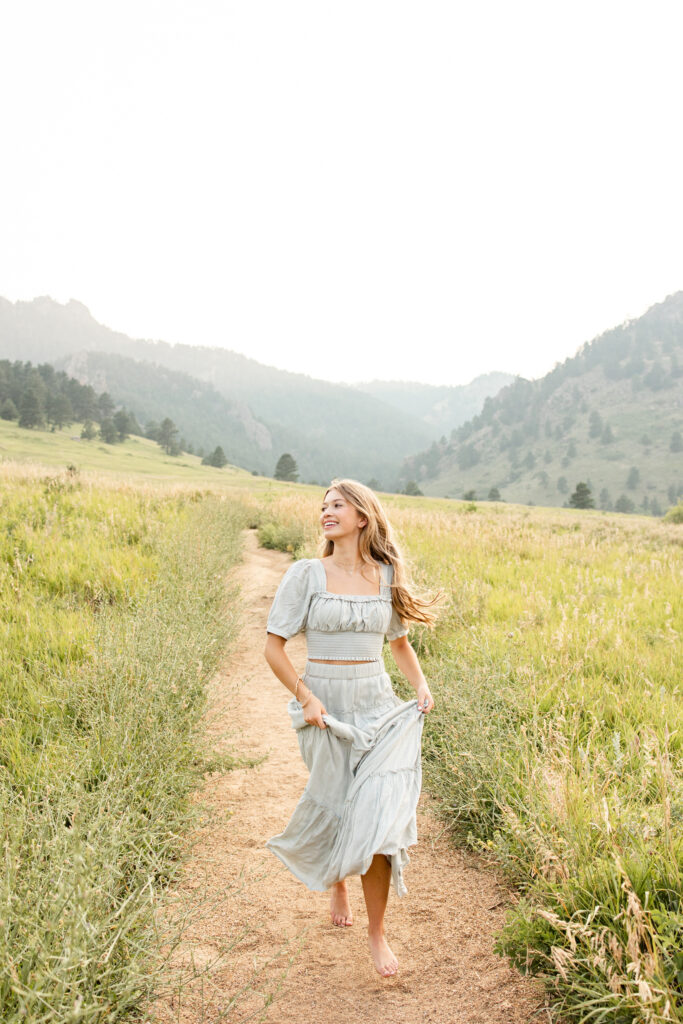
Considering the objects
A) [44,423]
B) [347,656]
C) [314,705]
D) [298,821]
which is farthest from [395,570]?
[44,423]

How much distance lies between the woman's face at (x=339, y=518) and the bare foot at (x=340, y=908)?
6.56 ft

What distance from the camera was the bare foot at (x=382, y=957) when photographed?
10.0ft

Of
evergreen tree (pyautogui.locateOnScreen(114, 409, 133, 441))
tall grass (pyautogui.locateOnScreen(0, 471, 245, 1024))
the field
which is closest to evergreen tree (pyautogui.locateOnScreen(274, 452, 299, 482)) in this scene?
evergreen tree (pyautogui.locateOnScreen(114, 409, 133, 441))

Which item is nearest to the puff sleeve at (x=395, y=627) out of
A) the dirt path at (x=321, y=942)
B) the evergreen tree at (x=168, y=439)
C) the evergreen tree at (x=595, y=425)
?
the dirt path at (x=321, y=942)

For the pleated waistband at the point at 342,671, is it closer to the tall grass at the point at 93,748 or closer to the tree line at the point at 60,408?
the tall grass at the point at 93,748

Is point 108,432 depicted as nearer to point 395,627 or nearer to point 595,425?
point 395,627

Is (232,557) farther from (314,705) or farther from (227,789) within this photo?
(314,705)

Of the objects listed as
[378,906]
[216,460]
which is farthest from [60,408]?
[378,906]

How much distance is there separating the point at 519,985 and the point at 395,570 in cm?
204

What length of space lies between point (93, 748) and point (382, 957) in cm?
203

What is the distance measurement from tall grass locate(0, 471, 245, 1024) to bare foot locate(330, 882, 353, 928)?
3.12 feet

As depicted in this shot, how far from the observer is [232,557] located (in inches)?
475

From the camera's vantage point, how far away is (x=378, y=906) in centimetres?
305

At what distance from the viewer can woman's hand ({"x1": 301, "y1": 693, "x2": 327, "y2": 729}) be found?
3.09m
